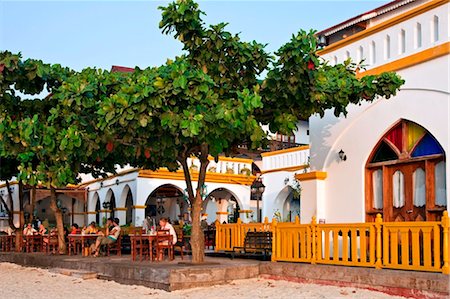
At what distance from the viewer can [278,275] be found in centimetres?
1185

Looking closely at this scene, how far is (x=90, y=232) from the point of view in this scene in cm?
1783

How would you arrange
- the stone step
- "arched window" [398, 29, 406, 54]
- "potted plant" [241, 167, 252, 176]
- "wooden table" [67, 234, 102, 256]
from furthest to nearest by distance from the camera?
"potted plant" [241, 167, 252, 176] → "wooden table" [67, 234, 102, 256] → the stone step → "arched window" [398, 29, 406, 54]

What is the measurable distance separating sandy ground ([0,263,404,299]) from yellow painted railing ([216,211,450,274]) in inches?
24.1

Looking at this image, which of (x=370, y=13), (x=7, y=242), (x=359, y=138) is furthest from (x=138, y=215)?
(x=359, y=138)

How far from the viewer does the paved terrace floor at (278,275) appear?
366 inches

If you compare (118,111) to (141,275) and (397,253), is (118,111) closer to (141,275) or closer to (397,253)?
(141,275)

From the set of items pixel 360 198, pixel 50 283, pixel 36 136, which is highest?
pixel 36 136

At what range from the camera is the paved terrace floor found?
9.29 meters

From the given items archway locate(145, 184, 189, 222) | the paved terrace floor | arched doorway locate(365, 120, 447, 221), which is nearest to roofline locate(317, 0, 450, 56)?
arched doorway locate(365, 120, 447, 221)

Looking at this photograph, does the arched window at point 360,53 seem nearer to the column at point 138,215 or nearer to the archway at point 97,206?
the column at point 138,215

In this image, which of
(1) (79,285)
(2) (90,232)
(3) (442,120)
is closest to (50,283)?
(1) (79,285)

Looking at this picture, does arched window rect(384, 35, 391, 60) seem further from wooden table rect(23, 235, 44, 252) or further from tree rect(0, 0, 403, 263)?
wooden table rect(23, 235, 44, 252)

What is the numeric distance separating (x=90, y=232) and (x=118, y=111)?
859 centimetres

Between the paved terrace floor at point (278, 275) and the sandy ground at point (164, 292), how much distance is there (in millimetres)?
151
